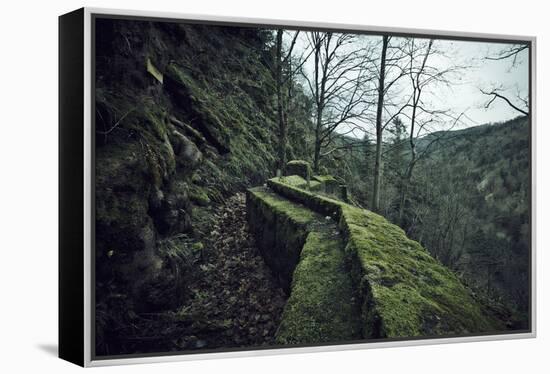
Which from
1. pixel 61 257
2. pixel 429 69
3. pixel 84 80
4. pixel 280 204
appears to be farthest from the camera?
pixel 429 69

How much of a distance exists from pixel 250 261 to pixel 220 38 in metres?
2.40

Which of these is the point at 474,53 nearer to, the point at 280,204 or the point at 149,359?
the point at 280,204

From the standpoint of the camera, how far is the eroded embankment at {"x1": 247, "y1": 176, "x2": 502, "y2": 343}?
874cm

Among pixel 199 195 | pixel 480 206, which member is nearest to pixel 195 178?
pixel 199 195

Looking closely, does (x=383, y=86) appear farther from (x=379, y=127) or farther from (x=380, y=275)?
(x=380, y=275)

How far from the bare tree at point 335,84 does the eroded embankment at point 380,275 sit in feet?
1.97

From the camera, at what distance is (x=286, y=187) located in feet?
29.5

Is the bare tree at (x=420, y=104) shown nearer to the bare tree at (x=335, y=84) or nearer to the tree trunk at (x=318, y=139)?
the bare tree at (x=335, y=84)

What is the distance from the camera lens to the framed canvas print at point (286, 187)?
791cm

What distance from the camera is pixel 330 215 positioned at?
923 cm

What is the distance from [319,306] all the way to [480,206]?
2.60m

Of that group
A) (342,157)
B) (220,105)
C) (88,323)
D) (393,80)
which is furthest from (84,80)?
(393,80)

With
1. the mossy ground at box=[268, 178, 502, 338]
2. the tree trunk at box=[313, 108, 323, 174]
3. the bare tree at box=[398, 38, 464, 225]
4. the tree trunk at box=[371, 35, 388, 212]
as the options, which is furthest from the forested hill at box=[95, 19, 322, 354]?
the bare tree at box=[398, 38, 464, 225]

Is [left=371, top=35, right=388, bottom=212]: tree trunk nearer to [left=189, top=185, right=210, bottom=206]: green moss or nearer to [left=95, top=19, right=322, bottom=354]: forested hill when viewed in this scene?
[left=95, top=19, right=322, bottom=354]: forested hill
